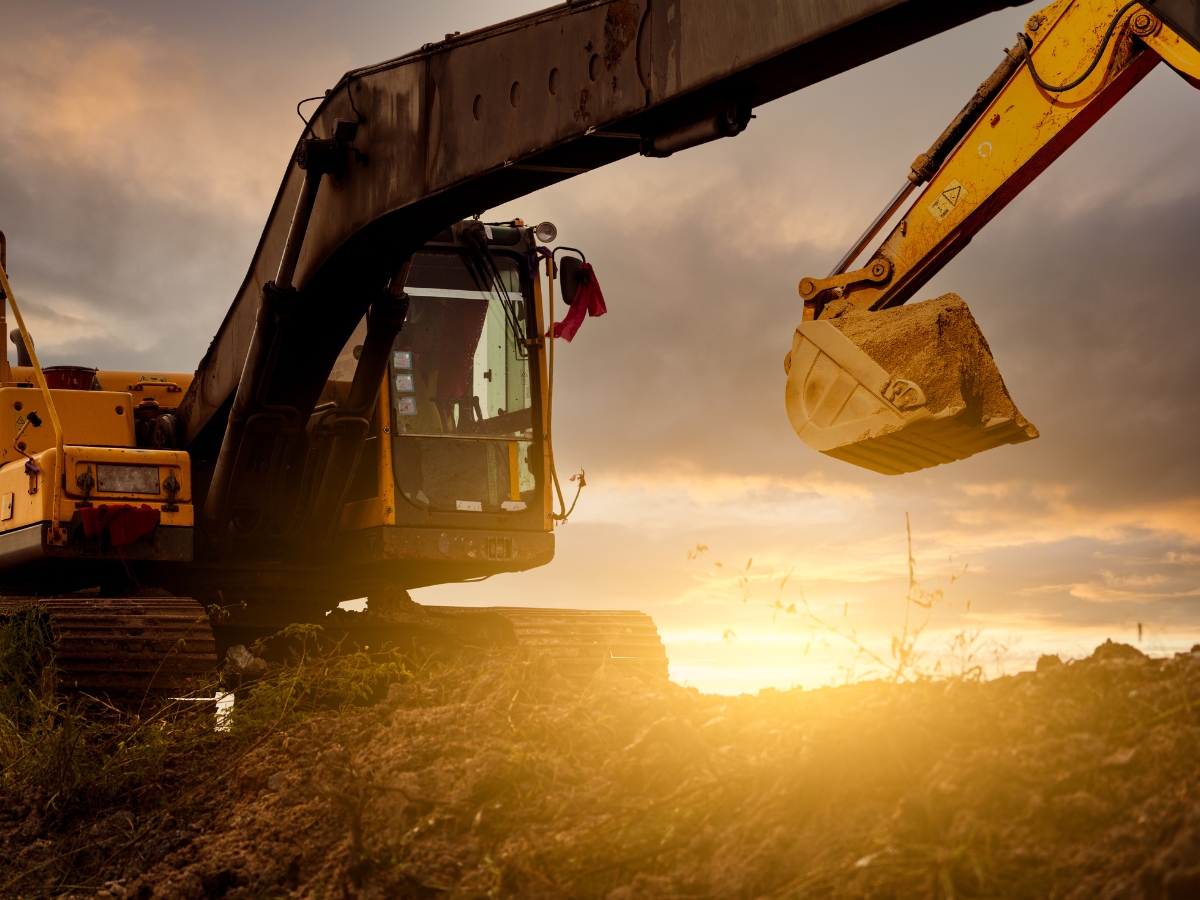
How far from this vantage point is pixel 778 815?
2.85 m

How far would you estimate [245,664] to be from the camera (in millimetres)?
7285

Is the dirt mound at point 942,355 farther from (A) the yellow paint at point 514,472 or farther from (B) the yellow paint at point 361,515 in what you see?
(B) the yellow paint at point 361,515

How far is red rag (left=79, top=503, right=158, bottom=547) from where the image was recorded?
691 centimetres

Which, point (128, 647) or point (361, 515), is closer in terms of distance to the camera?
point (128, 647)

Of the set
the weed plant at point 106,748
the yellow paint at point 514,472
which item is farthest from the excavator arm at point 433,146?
the weed plant at point 106,748

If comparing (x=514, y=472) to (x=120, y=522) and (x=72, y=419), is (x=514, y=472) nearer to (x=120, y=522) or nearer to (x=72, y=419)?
(x=120, y=522)

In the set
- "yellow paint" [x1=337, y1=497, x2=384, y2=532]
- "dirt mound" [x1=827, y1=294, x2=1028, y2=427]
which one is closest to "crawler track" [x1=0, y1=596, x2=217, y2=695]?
"yellow paint" [x1=337, y1=497, x2=384, y2=532]

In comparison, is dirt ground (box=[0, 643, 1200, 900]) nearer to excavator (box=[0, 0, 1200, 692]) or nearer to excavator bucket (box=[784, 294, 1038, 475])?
excavator bucket (box=[784, 294, 1038, 475])

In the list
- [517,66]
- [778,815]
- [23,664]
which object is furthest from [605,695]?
[23,664]

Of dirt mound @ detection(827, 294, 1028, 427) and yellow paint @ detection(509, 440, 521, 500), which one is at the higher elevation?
dirt mound @ detection(827, 294, 1028, 427)

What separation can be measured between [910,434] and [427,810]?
303 centimetres

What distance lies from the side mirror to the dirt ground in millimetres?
3136

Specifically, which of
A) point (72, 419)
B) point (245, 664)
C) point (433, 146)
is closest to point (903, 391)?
point (433, 146)

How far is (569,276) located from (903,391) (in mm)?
2376
